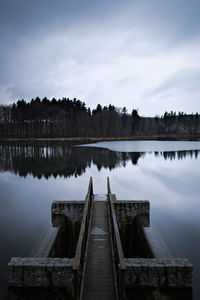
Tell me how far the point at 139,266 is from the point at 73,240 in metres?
5.35

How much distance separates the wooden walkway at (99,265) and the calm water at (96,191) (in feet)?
8.00

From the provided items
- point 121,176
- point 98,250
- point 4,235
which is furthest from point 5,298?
Result: point 121,176

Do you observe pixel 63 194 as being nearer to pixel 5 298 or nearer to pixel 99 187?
pixel 99 187

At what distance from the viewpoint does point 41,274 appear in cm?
502

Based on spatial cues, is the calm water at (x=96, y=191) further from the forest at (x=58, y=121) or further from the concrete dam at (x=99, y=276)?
the forest at (x=58, y=121)

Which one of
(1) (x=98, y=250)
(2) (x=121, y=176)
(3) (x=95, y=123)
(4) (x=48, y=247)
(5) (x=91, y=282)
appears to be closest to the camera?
(5) (x=91, y=282)

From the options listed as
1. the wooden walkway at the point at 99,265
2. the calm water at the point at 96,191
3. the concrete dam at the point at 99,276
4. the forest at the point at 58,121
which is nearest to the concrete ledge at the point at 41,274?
the concrete dam at the point at 99,276

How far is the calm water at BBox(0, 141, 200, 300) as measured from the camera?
8594 millimetres

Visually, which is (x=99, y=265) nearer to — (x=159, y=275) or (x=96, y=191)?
(x=159, y=275)

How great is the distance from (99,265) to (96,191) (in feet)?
36.2

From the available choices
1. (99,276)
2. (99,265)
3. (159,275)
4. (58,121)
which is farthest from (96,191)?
(58,121)

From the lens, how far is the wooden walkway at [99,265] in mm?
4582

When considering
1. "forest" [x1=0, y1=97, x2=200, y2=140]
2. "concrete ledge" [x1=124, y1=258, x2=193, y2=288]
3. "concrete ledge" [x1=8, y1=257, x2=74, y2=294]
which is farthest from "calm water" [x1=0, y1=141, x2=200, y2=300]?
"forest" [x1=0, y1=97, x2=200, y2=140]

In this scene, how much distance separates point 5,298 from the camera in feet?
16.5
